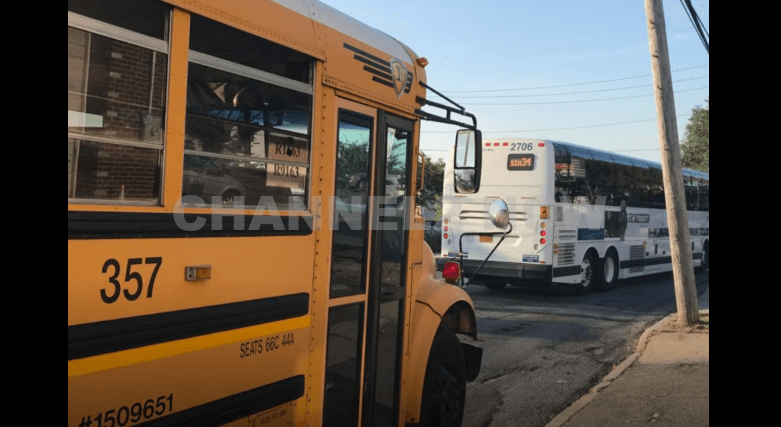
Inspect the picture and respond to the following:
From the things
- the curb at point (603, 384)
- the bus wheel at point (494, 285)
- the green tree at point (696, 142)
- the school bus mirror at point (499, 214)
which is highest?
the green tree at point (696, 142)

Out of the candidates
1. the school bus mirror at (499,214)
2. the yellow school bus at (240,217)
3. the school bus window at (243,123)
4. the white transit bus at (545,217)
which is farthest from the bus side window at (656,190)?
the school bus window at (243,123)

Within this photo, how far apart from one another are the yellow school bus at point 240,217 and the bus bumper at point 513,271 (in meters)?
9.78

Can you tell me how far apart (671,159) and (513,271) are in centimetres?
486

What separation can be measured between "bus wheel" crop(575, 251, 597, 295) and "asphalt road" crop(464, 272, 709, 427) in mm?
318

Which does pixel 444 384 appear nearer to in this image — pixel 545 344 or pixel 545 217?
pixel 545 344

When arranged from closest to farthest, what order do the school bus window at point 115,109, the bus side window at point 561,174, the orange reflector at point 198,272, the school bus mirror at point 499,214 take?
the school bus window at point 115,109
the orange reflector at point 198,272
the school bus mirror at point 499,214
the bus side window at point 561,174

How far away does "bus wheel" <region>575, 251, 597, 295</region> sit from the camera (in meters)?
15.3

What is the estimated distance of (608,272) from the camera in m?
16.3

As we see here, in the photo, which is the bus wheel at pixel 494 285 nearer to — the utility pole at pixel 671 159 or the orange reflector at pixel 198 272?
the utility pole at pixel 671 159

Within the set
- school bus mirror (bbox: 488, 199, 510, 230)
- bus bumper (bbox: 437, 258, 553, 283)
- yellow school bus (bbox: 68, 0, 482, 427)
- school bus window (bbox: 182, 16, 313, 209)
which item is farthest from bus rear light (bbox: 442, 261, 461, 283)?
bus bumper (bbox: 437, 258, 553, 283)

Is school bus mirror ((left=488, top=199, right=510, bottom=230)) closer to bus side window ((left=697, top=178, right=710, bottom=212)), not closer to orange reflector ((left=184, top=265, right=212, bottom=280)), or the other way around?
orange reflector ((left=184, top=265, right=212, bottom=280))

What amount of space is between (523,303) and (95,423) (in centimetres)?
1130

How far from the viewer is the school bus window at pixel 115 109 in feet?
8.02

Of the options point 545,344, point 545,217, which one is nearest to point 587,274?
point 545,217
